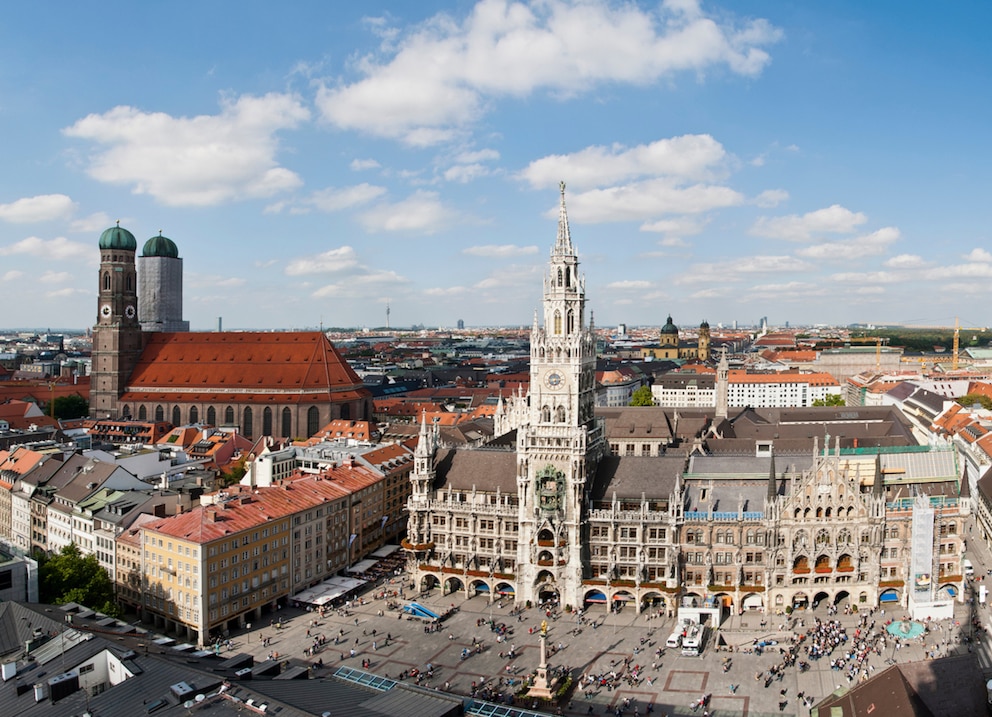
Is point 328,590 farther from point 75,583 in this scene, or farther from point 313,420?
point 313,420

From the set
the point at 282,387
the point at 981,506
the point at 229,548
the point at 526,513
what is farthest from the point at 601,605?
the point at 282,387

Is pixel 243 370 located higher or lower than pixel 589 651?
higher

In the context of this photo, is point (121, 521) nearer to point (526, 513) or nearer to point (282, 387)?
point (526, 513)

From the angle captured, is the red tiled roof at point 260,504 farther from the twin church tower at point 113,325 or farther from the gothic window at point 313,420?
the twin church tower at point 113,325

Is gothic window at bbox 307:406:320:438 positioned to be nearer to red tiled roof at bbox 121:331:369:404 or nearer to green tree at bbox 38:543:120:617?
red tiled roof at bbox 121:331:369:404

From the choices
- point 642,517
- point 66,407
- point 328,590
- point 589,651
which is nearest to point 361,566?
point 328,590

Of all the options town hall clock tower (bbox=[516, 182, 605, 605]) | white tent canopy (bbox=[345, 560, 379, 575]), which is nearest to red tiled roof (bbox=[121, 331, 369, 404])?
white tent canopy (bbox=[345, 560, 379, 575])
